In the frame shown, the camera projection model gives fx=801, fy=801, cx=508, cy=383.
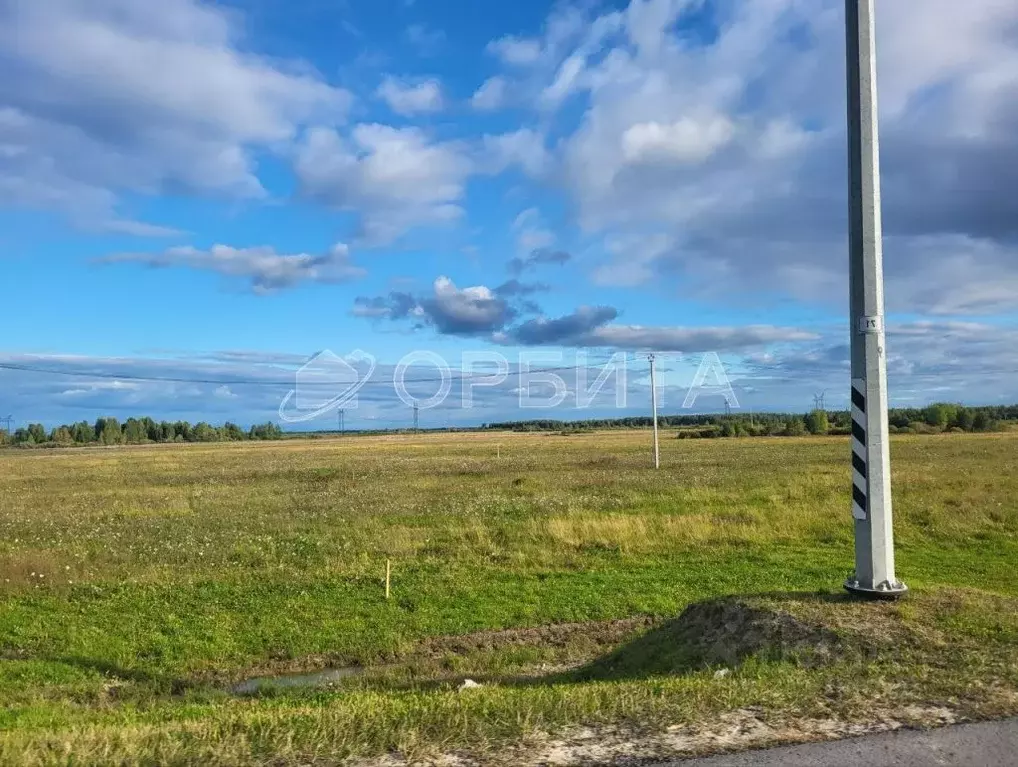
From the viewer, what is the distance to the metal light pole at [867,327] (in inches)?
342

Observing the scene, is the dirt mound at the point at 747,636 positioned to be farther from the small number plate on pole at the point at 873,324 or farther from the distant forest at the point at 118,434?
the distant forest at the point at 118,434

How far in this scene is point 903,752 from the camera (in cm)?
456

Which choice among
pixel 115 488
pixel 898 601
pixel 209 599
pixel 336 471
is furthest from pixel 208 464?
pixel 898 601

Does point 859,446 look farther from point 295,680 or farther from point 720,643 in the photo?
point 295,680

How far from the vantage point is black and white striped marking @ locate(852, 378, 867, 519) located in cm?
880

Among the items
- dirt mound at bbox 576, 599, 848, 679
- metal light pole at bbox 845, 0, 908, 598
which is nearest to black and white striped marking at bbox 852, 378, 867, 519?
metal light pole at bbox 845, 0, 908, 598

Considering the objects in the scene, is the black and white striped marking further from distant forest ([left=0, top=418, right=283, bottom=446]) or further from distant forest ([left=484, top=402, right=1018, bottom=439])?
distant forest ([left=0, top=418, right=283, bottom=446])

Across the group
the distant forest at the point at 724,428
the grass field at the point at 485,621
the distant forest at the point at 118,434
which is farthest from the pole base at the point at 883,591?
the distant forest at the point at 118,434

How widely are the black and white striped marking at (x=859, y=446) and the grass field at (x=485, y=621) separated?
1090 mm

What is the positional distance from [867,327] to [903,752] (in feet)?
17.7

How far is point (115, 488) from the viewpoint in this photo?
129 feet

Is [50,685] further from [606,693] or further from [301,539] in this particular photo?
[301,539]

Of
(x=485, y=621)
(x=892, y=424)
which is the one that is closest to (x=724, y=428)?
(x=892, y=424)

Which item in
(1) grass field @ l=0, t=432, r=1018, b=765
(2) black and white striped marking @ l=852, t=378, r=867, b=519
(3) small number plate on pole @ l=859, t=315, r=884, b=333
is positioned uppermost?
(3) small number plate on pole @ l=859, t=315, r=884, b=333
